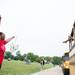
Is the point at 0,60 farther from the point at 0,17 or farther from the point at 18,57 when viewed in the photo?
the point at 18,57

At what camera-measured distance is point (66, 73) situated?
13.6 m

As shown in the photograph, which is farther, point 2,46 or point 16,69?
point 16,69

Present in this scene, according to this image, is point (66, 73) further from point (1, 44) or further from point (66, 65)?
point (1, 44)

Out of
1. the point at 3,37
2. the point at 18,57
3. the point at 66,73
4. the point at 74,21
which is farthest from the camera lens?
the point at 18,57

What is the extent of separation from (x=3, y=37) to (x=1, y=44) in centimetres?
31

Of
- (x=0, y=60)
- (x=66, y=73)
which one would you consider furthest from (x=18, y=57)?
(x=0, y=60)

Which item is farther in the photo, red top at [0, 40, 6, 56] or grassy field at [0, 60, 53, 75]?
grassy field at [0, 60, 53, 75]

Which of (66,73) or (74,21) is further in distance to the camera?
(66,73)

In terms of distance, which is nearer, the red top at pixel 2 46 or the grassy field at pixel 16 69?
the red top at pixel 2 46

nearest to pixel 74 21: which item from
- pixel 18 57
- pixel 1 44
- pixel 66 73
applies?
pixel 1 44

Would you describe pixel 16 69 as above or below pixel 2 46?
below

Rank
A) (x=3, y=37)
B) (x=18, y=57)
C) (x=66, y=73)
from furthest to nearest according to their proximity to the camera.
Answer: (x=18, y=57)
(x=66, y=73)
(x=3, y=37)

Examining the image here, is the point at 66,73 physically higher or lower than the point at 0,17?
lower

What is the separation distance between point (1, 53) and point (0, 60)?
0.54ft
